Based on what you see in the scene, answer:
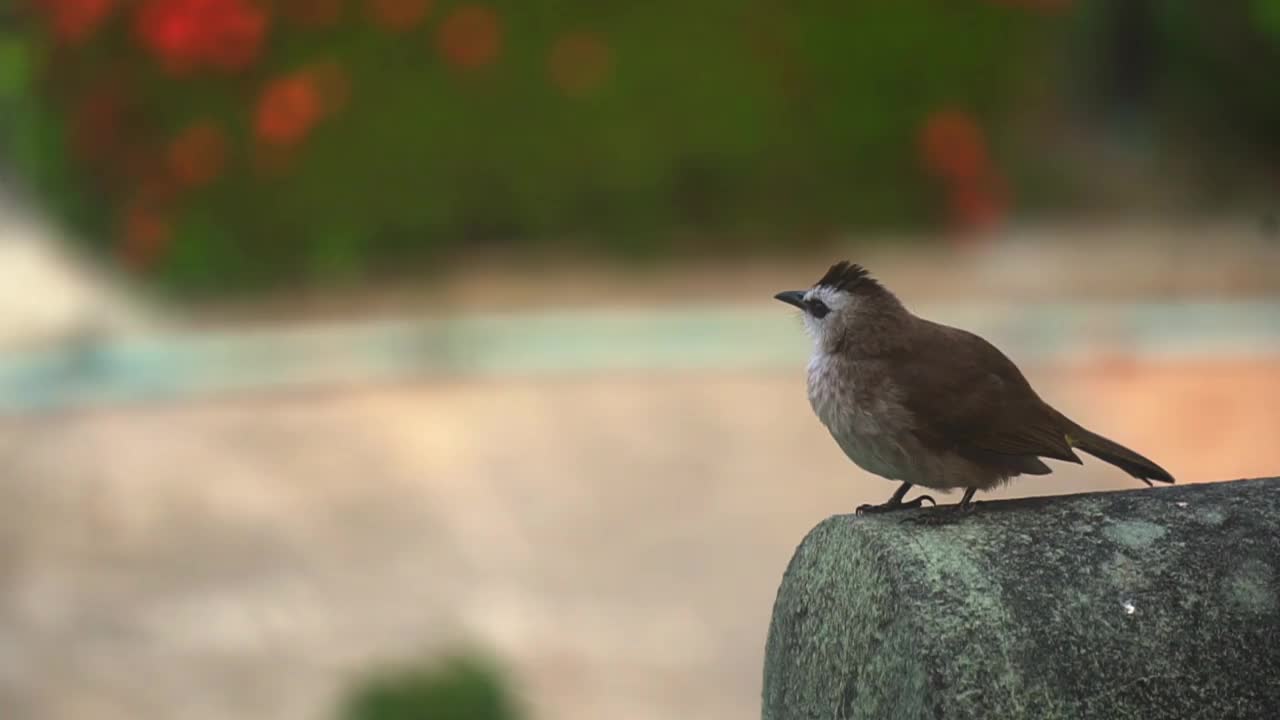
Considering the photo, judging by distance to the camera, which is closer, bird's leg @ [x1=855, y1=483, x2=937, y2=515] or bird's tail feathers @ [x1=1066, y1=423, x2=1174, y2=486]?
bird's tail feathers @ [x1=1066, y1=423, x2=1174, y2=486]

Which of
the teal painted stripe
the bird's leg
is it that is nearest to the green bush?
the teal painted stripe

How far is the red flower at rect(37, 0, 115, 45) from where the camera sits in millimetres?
11633

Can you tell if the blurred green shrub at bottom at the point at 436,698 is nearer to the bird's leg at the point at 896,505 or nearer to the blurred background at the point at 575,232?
the bird's leg at the point at 896,505

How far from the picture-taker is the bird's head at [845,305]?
3.16 metres

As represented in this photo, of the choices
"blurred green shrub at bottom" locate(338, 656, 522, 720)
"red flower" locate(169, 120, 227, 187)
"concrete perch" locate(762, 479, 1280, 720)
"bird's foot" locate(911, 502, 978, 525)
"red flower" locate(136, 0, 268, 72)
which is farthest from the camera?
"red flower" locate(169, 120, 227, 187)

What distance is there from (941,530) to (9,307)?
9892 millimetres

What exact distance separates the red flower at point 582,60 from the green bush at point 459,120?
0.01 meters

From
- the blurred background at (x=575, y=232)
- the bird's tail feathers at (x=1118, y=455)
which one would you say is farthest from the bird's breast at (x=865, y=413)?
the blurred background at (x=575, y=232)

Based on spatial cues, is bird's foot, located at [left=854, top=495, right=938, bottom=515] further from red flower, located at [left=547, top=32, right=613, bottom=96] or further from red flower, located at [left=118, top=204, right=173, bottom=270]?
red flower, located at [left=118, top=204, right=173, bottom=270]

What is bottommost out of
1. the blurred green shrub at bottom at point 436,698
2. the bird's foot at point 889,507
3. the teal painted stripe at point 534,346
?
the bird's foot at point 889,507

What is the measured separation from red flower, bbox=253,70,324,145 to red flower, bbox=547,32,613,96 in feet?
4.83

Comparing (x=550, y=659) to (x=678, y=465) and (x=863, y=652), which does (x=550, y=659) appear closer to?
(x=678, y=465)

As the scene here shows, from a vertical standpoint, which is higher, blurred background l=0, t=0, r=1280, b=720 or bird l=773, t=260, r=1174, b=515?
blurred background l=0, t=0, r=1280, b=720

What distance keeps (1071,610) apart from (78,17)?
10070 millimetres
